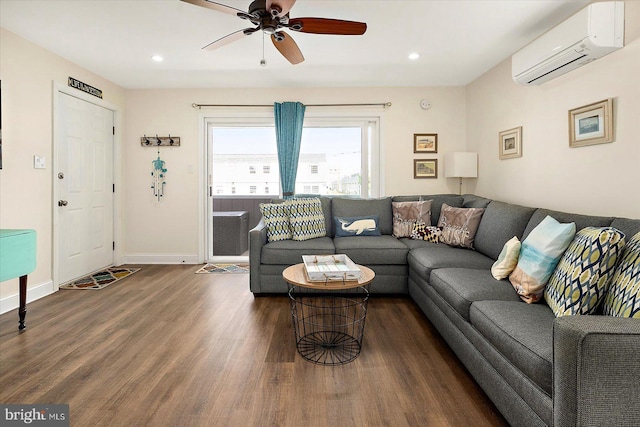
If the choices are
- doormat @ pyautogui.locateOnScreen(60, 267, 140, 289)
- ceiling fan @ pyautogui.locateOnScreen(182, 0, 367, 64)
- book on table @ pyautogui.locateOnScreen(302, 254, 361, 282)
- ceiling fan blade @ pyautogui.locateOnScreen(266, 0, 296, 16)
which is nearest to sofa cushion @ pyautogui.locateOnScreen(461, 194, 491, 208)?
book on table @ pyautogui.locateOnScreen(302, 254, 361, 282)

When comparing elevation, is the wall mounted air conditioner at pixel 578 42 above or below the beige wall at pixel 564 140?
above

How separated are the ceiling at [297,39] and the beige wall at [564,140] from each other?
46 cm

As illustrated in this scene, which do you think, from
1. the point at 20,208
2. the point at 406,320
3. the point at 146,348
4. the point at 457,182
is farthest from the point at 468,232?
the point at 20,208

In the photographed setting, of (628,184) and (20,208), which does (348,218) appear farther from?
(20,208)

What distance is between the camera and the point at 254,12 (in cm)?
211

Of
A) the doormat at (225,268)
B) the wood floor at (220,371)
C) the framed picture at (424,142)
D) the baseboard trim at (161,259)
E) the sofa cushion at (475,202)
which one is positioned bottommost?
the wood floor at (220,371)

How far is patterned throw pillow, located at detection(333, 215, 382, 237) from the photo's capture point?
3.79 metres

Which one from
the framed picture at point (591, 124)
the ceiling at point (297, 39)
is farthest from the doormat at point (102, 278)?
the framed picture at point (591, 124)

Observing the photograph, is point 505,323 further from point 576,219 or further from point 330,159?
point 330,159

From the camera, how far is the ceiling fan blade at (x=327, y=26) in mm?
2240

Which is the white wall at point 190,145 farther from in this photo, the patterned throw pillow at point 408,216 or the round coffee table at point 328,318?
the round coffee table at point 328,318

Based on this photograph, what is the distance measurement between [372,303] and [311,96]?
2888 millimetres

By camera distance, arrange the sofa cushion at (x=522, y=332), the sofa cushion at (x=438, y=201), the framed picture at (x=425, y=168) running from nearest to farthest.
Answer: the sofa cushion at (x=522, y=332) → the sofa cushion at (x=438, y=201) → the framed picture at (x=425, y=168)

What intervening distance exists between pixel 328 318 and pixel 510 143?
2.64 metres
